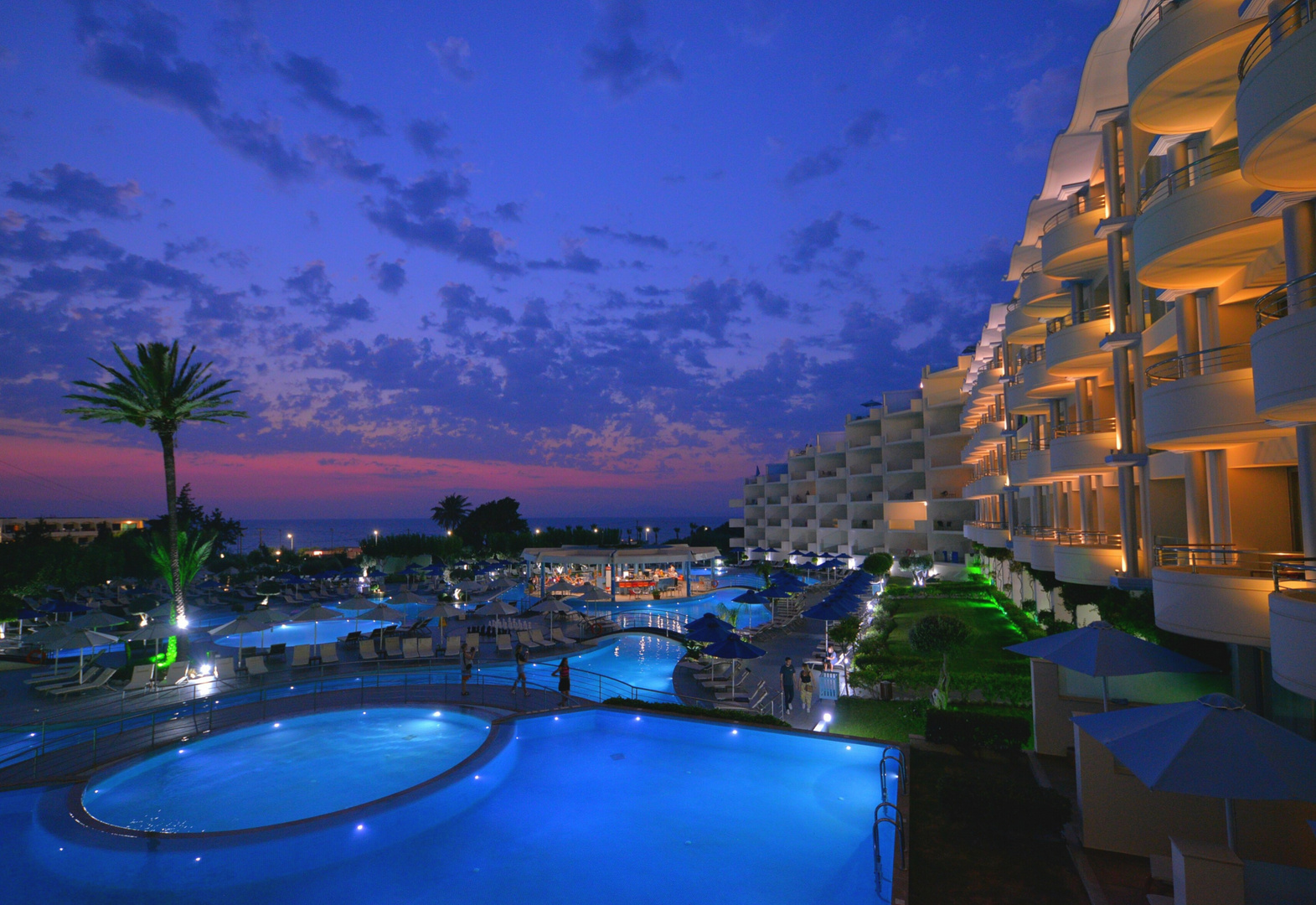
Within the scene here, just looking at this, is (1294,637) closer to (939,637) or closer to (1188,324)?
(1188,324)

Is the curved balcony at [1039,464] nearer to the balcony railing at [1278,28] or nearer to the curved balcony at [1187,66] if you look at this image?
the curved balcony at [1187,66]

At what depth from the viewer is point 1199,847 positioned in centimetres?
564

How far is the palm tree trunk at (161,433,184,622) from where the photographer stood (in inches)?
845

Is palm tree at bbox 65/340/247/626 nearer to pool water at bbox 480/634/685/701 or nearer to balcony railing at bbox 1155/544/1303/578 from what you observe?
pool water at bbox 480/634/685/701

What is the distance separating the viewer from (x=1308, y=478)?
813 cm

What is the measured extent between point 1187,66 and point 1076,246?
6785 millimetres

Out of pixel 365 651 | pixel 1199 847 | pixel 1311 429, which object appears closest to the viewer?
pixel 1199 847

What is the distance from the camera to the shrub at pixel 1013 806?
803 centimetres

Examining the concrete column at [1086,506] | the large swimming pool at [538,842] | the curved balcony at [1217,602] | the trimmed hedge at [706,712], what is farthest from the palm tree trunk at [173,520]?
the concrete column at [1086,506]

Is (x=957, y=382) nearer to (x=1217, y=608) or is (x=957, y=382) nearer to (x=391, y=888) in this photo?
(x=1217, y=608)

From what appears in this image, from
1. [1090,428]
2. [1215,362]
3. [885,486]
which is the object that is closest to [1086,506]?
[1090,428]

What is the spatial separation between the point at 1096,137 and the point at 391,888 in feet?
71.6

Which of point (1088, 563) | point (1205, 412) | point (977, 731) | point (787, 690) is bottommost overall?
point (787, 690)

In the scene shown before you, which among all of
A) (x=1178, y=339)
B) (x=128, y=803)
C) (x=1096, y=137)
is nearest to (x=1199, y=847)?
(x=1178, y=339)
